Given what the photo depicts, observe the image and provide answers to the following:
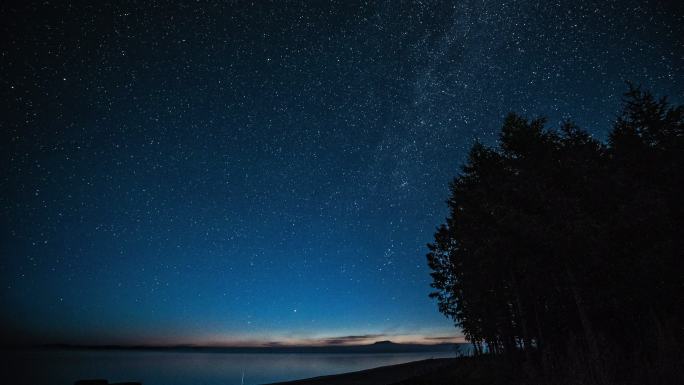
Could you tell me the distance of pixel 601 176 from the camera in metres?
18.1

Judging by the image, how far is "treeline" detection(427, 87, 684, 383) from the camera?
1372 cm

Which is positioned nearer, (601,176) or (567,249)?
(567,249)

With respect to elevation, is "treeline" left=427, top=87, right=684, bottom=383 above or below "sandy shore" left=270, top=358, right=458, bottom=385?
above

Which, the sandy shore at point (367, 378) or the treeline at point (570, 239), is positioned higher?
the treeline at point (570, 239)

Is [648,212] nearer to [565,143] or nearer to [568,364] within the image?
[565,143]

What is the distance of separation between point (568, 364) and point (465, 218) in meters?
10.9

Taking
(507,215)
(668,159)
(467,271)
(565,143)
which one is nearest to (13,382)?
(467,271)

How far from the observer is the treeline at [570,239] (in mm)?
13719

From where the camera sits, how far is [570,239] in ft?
43.1

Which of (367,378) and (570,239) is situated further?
(367,378)

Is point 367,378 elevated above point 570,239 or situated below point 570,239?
below

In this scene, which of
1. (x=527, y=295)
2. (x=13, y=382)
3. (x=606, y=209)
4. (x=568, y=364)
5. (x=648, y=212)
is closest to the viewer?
(x=568, y=364)

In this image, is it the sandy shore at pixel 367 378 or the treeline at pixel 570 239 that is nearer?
the treeline at pixel 570 239

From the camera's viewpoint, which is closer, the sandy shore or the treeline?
the treeline
